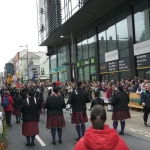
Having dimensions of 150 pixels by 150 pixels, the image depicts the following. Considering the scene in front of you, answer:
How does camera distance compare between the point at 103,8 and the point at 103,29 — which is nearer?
the point at 103,8

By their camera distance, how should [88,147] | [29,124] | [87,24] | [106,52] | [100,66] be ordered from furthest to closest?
1. [87,24]
2. [100,66]
3. [106,52]
4. [29,124]
5. [88,147]

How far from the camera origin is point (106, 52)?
24375 mm

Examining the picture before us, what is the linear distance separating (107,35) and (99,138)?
74.3ft

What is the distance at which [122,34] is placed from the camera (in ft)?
70.9

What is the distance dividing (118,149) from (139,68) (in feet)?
57.5

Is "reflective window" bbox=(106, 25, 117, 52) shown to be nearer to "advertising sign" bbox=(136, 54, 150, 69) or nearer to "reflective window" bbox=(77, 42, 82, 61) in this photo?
"advertising sign" bbox=(136, 54, 150, 69)

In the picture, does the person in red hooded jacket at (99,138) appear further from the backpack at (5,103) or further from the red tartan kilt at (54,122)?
the backpack at (5,103)

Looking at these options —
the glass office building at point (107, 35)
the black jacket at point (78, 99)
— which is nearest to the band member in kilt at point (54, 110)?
the black jacket at point (78, 99)

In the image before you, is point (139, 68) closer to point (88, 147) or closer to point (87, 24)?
point (87, 24)

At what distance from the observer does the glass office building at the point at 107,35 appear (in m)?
19.0

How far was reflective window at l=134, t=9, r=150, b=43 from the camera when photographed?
59.8 ft

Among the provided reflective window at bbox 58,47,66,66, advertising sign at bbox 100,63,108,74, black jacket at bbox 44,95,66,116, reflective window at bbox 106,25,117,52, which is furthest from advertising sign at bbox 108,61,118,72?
black jacket at bbox 44,95,66,116

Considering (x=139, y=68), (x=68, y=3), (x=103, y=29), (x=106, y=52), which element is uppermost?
(x=68, y=3)

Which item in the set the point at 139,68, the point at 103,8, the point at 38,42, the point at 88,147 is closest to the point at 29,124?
the point at 88,147
